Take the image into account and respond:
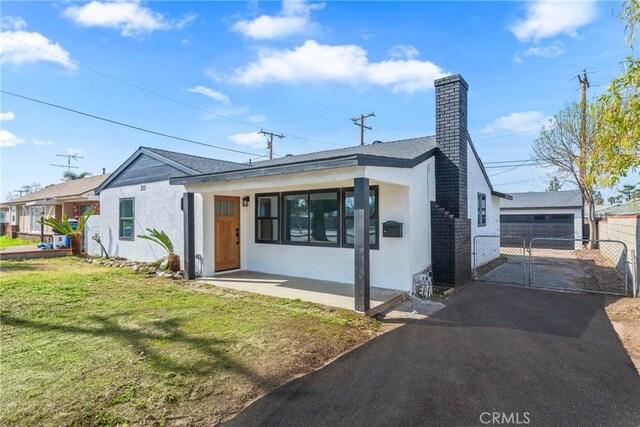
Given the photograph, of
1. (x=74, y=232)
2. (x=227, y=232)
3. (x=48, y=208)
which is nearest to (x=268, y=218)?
(x=227, y=232)

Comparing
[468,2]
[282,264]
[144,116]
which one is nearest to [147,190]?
[282,264]

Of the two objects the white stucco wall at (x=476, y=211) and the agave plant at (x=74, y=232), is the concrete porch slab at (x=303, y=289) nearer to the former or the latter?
the white stucco wall at (x=476, y=211)

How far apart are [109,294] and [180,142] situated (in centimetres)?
1353

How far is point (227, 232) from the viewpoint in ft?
31.2

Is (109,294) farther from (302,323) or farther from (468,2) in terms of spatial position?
(468,2)

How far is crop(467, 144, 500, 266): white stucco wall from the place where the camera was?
9.66 metres

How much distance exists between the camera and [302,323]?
5109 mm

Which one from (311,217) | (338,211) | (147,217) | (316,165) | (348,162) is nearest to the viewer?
(348,162)

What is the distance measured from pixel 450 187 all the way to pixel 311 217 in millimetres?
3607

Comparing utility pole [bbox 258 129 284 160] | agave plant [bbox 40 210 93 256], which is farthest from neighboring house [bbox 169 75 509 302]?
utility pole [bbox 258 129 284 160]

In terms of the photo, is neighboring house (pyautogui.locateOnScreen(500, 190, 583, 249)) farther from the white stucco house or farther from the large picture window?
the large picture window

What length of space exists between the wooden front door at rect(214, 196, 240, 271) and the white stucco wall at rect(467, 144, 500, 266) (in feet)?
22.5

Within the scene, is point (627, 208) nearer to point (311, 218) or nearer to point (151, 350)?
point (311, 218)

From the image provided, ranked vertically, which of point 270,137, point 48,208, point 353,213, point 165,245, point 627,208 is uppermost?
point 270,137
